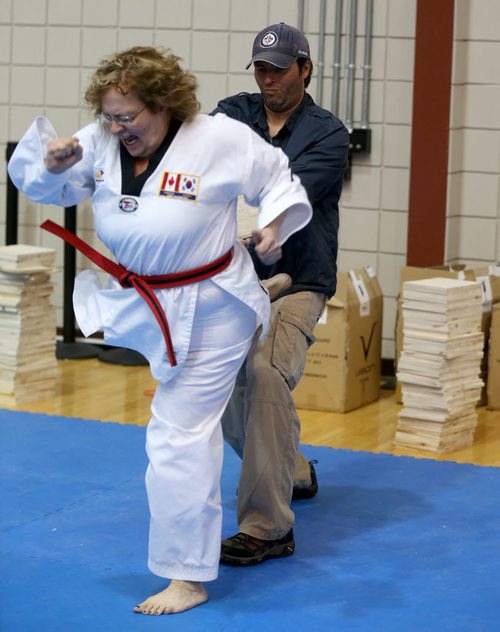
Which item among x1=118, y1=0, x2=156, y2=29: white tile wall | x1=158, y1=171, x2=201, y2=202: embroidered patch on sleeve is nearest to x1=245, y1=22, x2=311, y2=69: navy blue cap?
x1=158, y1=171, x2=201, y2=202: embroidered patch on sleeve

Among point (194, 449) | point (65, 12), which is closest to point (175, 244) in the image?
point (194, 449)

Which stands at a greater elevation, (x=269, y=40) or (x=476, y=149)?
(x=269, y=40)

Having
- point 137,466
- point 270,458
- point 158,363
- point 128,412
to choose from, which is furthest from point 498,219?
point 158,363

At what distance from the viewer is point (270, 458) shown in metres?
3.92

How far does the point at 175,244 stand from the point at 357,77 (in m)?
3.67

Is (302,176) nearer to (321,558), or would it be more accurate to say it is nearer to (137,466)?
(321,558)

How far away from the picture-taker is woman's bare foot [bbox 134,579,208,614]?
3414mm

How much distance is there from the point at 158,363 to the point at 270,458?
70 centimetres

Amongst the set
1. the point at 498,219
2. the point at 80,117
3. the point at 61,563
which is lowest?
the point at 61,563

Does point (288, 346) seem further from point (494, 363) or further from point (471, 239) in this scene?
point (471, 239)

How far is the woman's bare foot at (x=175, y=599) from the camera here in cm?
341

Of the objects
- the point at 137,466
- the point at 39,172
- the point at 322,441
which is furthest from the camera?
the point at 322,441

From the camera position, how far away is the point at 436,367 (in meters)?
5.38

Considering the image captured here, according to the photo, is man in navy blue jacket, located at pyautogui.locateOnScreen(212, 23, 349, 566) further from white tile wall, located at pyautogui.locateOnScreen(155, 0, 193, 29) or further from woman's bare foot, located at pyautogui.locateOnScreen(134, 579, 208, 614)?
white tile wall, located at pyautogui.locateOnScreen(155, 0, 193, 29)
